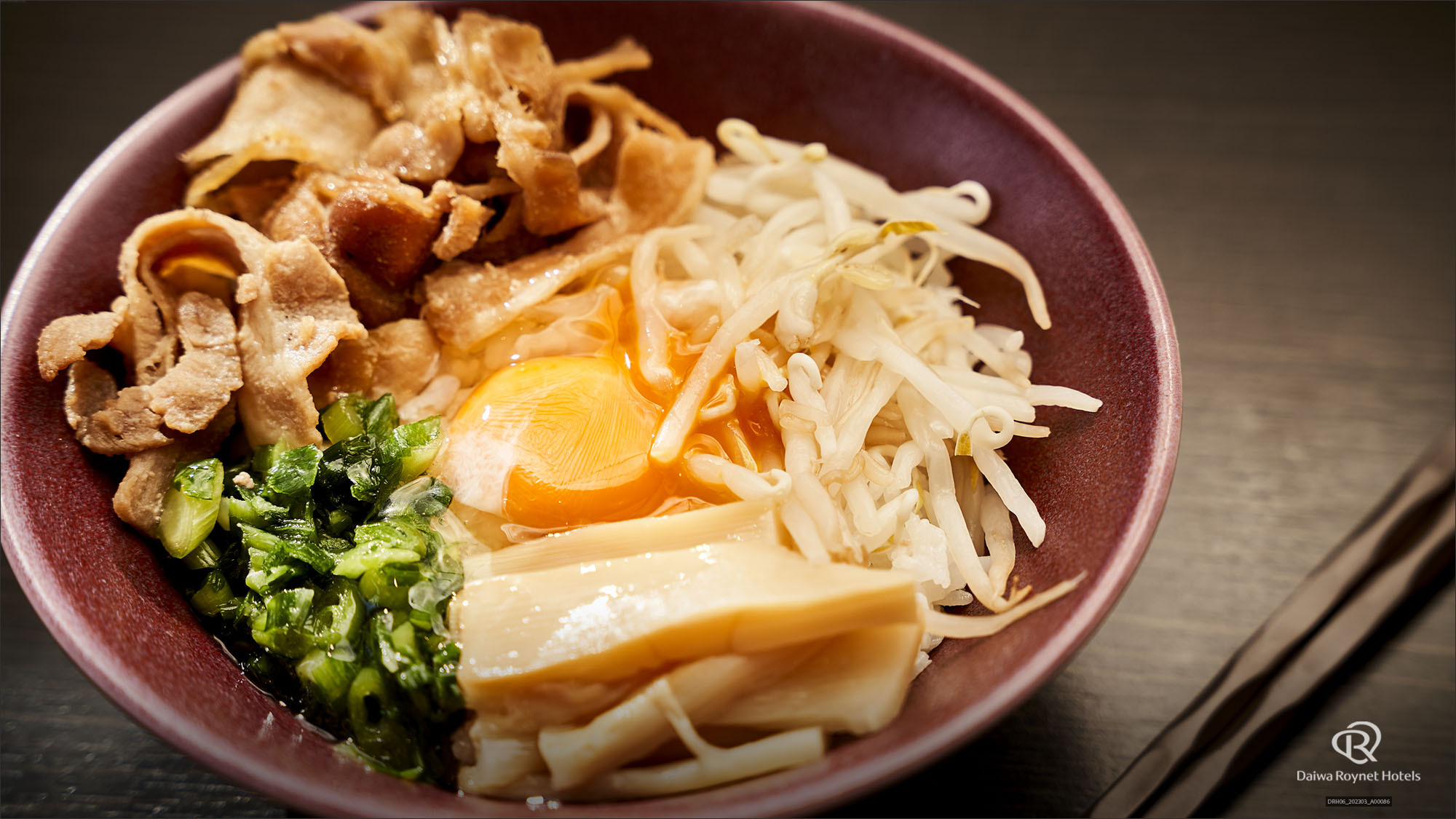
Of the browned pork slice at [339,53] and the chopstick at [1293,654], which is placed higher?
the browned pork slice at [339,53]

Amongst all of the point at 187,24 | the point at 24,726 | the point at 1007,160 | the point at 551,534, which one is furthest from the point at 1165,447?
the point at 187,24

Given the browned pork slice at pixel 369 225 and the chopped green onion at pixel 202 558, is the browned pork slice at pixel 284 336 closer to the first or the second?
the browned pork slice at pixel 369 225

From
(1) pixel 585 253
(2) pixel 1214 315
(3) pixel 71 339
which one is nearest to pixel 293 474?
(3) pixel 71 339

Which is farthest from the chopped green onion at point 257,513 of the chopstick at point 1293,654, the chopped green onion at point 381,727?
the chopstick at point 1293,654

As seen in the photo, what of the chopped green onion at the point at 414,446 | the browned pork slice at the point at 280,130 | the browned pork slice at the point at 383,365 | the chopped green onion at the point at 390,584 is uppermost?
the browned pork slice at the point at 280,130

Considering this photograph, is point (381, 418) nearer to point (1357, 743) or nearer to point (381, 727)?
point (381, 727)

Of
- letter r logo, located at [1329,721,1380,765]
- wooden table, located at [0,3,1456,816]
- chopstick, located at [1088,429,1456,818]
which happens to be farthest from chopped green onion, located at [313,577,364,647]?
letter r logo, located at [1329,721,1380,765]

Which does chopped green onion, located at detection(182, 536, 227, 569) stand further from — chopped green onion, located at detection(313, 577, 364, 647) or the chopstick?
the chopstick
